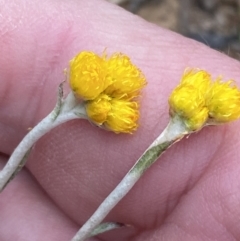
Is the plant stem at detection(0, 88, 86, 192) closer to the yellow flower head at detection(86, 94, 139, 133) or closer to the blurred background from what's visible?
the yellow flower head at detection(86, 94, 139, 133)

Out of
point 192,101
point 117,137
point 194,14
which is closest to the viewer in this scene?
point 192,101

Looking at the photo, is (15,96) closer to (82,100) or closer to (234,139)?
(82,100)

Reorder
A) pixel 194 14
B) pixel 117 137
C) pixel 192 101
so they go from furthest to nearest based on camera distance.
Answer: pixel 194 14, pixel 117 137, pixel 192 101

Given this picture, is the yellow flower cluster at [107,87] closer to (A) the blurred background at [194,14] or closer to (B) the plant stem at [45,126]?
(B) the plant stem at [45,126]

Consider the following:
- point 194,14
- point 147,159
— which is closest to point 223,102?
point 147,159

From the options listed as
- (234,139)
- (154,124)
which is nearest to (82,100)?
(154,124)

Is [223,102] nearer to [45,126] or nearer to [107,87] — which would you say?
[107,87]
